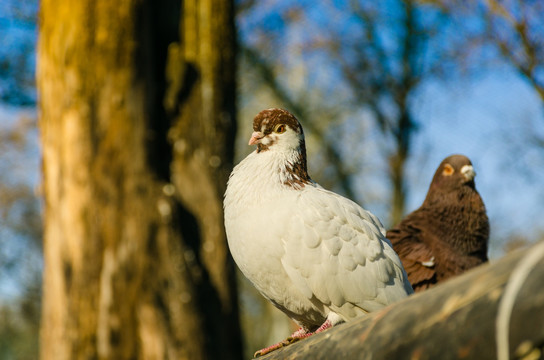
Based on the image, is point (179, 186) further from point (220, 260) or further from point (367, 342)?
point (367, 342)

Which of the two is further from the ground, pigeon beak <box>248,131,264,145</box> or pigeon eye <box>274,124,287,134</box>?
pigeon eye <box>274,124,287,134</box>

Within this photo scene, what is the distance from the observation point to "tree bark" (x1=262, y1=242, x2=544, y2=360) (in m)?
1.14

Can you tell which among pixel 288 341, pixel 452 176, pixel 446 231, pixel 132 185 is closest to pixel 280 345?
pixel 288 341

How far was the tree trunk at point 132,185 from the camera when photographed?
2881 millimetres

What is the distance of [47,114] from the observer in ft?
10.4

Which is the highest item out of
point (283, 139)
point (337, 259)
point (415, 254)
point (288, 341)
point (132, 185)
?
point (283, 139)

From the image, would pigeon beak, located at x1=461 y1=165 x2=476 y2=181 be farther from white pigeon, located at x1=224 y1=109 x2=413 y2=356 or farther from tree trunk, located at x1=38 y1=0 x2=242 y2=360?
tree trunk, located at x1=38 y1=0 x2=242 y2=360

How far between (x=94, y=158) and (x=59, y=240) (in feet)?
1.47

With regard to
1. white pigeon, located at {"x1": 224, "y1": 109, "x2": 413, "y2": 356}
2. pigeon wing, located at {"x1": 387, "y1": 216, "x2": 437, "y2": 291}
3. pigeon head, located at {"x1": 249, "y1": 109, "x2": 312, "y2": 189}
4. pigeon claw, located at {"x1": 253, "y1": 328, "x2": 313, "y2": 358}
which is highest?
pigeon head, located at {"x1": 249, "y1": 109, "x2": 312, "y2": 189}

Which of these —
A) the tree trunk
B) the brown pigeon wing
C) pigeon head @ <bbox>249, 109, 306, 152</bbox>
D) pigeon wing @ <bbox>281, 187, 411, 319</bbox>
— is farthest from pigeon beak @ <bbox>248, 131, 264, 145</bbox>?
the brown pigeon wing

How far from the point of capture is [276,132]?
3.41 metres

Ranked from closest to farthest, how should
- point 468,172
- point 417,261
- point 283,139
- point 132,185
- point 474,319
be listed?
point 474,319, point 132,185, point 283,139, point 417,261, point 468,172

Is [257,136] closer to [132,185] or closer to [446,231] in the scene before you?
[132,185]

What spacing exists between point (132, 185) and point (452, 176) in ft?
10.2
